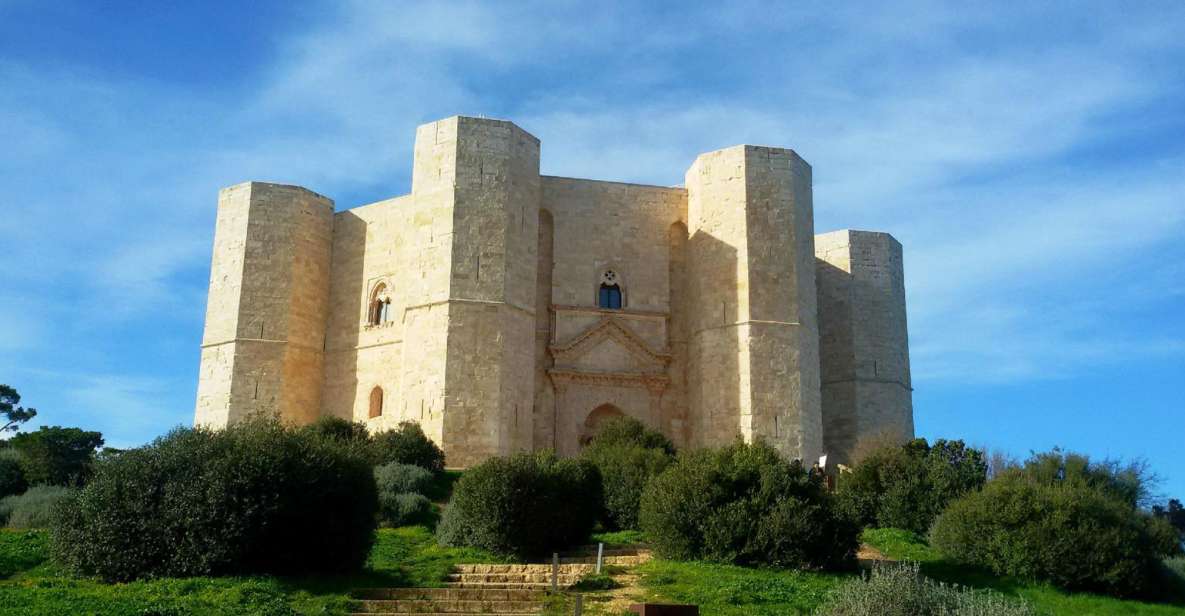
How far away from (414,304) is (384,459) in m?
4.43

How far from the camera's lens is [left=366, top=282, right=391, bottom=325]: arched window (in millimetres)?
27953

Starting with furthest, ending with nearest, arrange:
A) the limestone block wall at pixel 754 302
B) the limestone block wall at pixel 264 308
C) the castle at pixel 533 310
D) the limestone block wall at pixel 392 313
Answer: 1. the limestone block wall at pixel 264 308
2. the limestone block wall at pixel 754 302
3. the castle at pixel 533 310
4. the limestone block wall at pixel 392 313

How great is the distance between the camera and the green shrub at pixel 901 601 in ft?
34.2

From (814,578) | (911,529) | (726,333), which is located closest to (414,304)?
(726,333)

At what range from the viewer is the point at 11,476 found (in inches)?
938

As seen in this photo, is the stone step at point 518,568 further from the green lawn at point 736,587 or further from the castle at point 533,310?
the castle at point 533,310

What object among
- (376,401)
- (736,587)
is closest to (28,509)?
(376,401)

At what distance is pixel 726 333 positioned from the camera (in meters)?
25.9

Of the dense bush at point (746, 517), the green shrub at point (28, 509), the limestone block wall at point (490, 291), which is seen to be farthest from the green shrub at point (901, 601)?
the limestone block wall at point (490, 291)

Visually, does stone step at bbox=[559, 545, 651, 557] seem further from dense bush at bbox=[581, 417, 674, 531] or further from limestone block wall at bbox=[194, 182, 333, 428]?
limestone block wall at bbox=[194, 182, 333, 428]

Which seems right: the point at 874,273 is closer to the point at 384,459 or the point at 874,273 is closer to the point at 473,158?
the point at 473,158

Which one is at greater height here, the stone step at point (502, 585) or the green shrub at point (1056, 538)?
the green shrub at point (1056, 538)

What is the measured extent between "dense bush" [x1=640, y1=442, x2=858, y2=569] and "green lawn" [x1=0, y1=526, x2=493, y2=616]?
2.50 meters

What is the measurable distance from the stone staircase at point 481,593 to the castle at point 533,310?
10143 millimetres
